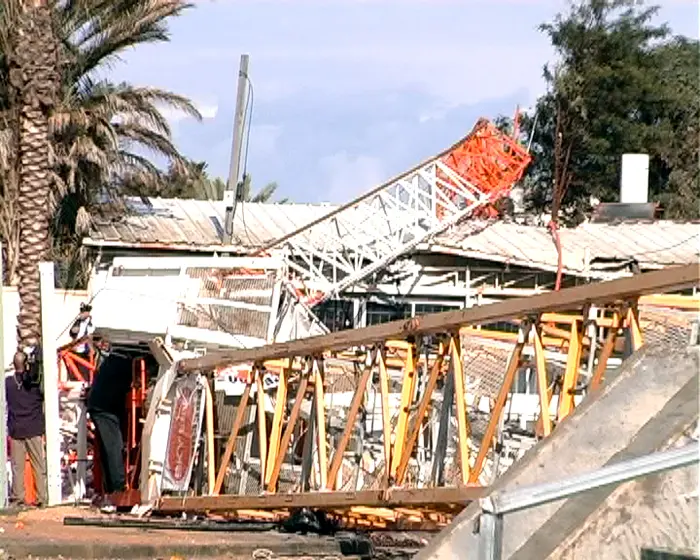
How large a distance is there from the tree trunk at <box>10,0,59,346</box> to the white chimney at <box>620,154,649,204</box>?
13.8 meters

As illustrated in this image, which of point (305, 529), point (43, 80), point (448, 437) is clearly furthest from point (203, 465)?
point (43, 80)

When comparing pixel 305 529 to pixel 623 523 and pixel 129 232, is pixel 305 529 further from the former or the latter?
pixel 129 232

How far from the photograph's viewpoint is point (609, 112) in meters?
39.8

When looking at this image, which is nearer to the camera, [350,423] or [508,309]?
[508,309]

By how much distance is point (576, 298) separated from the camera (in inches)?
283

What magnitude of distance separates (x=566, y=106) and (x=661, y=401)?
34040mm

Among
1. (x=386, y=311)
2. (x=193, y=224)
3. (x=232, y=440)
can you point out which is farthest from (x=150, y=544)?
(x=193, y=224)

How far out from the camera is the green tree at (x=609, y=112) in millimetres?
39250

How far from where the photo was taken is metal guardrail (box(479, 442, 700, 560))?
13.1ft

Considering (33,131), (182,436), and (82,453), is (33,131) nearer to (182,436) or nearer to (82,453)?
(82,453)

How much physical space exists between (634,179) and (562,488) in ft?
89.4

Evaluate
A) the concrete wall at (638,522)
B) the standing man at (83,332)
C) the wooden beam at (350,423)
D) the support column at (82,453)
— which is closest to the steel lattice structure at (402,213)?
the standing man at (83,332)

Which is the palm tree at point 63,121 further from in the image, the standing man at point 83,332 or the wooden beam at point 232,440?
the wooden beam at point 232,440

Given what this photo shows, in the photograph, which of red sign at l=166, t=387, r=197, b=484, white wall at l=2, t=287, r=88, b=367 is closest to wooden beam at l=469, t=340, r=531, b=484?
red sign at l=166, t=387, r=197, b=484
